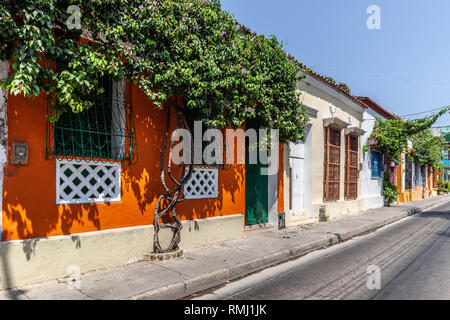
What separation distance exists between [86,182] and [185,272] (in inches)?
80.5

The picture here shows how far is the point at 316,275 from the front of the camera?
514 centimetres

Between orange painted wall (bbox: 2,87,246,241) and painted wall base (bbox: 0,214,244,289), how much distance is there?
0.14 meters

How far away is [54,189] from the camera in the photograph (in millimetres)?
4535

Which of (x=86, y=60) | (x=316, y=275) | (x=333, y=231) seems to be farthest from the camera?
(x=333, y=231)

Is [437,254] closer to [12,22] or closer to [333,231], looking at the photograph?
[333,231]

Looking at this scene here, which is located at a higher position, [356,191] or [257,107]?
[257,107]

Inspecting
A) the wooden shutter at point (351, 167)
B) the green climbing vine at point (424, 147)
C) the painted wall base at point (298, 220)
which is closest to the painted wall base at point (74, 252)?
the painted wall base at point (298, 220)

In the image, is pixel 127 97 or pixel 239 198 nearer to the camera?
pixel 127 97

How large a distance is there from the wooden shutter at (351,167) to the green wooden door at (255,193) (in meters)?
5.68

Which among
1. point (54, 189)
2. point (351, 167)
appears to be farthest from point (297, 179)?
point (54, 189)

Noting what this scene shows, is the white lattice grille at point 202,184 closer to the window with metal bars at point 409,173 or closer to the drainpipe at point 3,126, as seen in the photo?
the drainpipe at point 3,126

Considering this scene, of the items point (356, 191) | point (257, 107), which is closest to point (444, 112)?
point (356, 191)

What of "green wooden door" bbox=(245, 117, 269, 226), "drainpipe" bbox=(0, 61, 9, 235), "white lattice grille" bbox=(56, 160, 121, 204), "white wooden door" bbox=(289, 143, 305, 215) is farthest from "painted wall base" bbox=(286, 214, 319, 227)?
"drainpipe" bbox=(0, 61, 9, 235)
